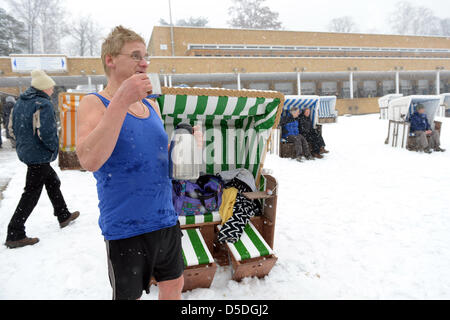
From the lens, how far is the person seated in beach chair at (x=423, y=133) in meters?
8.51

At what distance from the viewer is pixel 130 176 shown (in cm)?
126

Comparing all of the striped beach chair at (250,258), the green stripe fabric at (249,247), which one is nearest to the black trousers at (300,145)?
the green stripe fabric at (249,247)

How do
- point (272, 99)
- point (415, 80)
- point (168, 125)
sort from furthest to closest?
point (415, 80) < point (168, 125) < point (272, 99)

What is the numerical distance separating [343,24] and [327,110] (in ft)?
146

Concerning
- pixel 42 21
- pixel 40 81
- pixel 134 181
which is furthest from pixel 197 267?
pixel 42 21

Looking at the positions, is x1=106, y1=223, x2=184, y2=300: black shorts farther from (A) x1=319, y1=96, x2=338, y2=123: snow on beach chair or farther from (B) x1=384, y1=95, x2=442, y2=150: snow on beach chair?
(A) x1=319, y1=96, x2=338, y2=123: snow on beach chair

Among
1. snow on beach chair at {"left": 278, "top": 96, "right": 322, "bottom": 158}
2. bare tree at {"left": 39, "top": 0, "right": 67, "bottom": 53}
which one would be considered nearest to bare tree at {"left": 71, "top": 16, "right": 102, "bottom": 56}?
bare tree at {"left": 39, "top": 0, "right": 67, "bottom": 53}

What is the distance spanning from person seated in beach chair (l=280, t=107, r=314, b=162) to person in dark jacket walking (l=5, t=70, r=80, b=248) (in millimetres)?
6767

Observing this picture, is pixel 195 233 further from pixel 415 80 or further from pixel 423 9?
pixel 423 9

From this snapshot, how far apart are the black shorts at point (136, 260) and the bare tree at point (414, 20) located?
70680 millimetres

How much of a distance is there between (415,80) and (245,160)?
3762 centimetres

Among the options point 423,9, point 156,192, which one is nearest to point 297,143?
point 156,192

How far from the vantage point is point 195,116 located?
3.40 m

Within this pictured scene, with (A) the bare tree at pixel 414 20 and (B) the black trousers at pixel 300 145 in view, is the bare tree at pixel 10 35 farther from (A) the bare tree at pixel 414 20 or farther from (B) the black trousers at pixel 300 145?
(A) the bare tree at pixel 414 20
